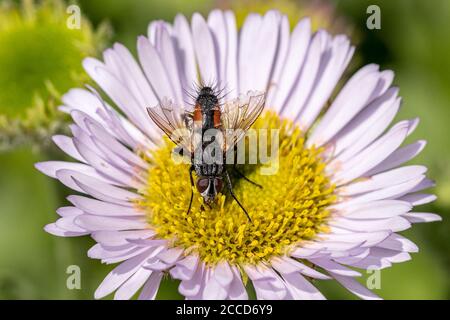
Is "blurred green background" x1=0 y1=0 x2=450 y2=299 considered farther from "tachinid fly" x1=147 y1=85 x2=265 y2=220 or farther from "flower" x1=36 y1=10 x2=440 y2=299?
"tachinid fly" x1=147 y1=85 x2=265 y2=220

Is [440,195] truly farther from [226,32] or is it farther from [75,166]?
[75,166]

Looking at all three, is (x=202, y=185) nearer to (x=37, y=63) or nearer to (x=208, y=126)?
(x=208, y=126)

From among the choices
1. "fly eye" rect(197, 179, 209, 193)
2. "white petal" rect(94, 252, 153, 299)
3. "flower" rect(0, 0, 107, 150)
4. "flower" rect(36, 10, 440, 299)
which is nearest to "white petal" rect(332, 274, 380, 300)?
"flower" rect(36, 10, 440, 299)

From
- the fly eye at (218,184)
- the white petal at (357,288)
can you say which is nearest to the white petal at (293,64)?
the fly eye at (218,184)

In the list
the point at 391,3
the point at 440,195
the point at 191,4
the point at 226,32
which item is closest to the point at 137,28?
the point at 191,4

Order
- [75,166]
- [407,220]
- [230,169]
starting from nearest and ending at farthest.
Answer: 1. [407,220]
2. [75,166]
3. [230,169]

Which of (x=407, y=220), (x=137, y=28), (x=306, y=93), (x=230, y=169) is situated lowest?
(x=407, y=220)
